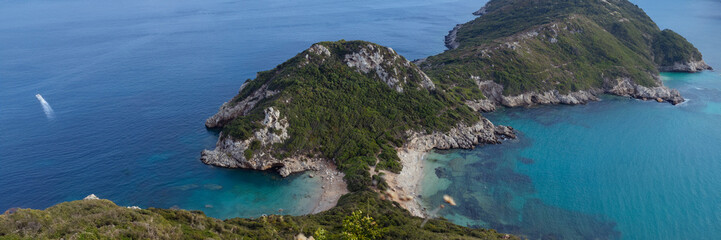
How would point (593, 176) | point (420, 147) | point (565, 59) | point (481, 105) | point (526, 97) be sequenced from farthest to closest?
point (565, 59) < point (526, 97) < point (481, 105) < point (420, 147) < point (593, 176)

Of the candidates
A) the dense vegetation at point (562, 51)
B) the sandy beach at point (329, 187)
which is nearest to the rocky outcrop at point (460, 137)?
the dense vegetation at point (562, 51)

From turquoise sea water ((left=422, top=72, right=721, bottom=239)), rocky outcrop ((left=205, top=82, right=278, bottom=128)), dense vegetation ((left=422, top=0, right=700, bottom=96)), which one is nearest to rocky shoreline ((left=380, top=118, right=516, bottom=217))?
turquoise sea water ((left=422, top=72, right=721, bottom=239))

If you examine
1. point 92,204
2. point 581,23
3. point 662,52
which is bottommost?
point 92,204

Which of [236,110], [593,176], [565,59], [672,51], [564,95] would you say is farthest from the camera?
[672,51]

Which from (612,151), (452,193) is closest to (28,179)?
(452,193)

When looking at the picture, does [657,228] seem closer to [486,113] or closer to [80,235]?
[486,113]

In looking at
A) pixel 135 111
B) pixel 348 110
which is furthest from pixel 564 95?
pixel 135 111

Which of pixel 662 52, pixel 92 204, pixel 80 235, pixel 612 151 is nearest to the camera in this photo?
pixel 80 235

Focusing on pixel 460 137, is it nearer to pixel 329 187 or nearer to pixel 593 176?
pixel 593 176
